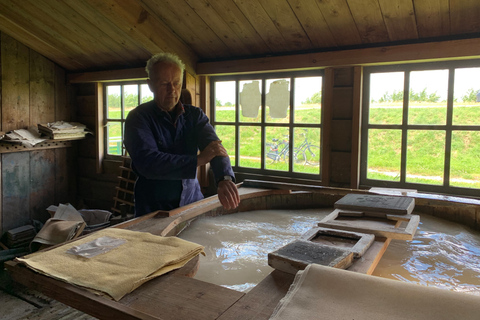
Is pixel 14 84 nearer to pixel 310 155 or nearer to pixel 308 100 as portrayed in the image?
pixel 308 100

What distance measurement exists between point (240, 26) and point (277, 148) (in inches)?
48.5

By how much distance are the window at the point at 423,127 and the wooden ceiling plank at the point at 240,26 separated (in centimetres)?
Result: 99

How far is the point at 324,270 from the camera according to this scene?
76 cm

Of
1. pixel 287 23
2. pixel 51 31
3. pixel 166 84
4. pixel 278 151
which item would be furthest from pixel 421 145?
pixel 51 31

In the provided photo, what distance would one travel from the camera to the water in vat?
1.21 meters

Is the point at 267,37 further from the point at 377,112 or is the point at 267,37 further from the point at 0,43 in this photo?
the point at 0,43

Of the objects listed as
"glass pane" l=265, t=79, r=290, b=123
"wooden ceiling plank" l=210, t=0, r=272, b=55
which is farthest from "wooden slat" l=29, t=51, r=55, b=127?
"glass pane" l=265, t=79, r=290, b=123

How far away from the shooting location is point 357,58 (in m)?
2.91

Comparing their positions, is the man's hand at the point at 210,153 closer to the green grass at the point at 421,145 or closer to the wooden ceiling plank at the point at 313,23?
the wooden ceiling plank at the point at 313,23

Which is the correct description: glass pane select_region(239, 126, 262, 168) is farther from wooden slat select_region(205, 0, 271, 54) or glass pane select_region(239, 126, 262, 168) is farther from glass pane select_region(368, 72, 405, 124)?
glass pane select_region(368, 72, 405, 124)

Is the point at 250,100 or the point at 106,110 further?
the point at 106,110

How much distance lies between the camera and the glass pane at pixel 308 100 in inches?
133

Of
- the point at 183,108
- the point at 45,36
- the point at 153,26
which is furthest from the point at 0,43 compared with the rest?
the point at 183,108

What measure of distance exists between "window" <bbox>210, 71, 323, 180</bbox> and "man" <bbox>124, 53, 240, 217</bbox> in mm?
1832
